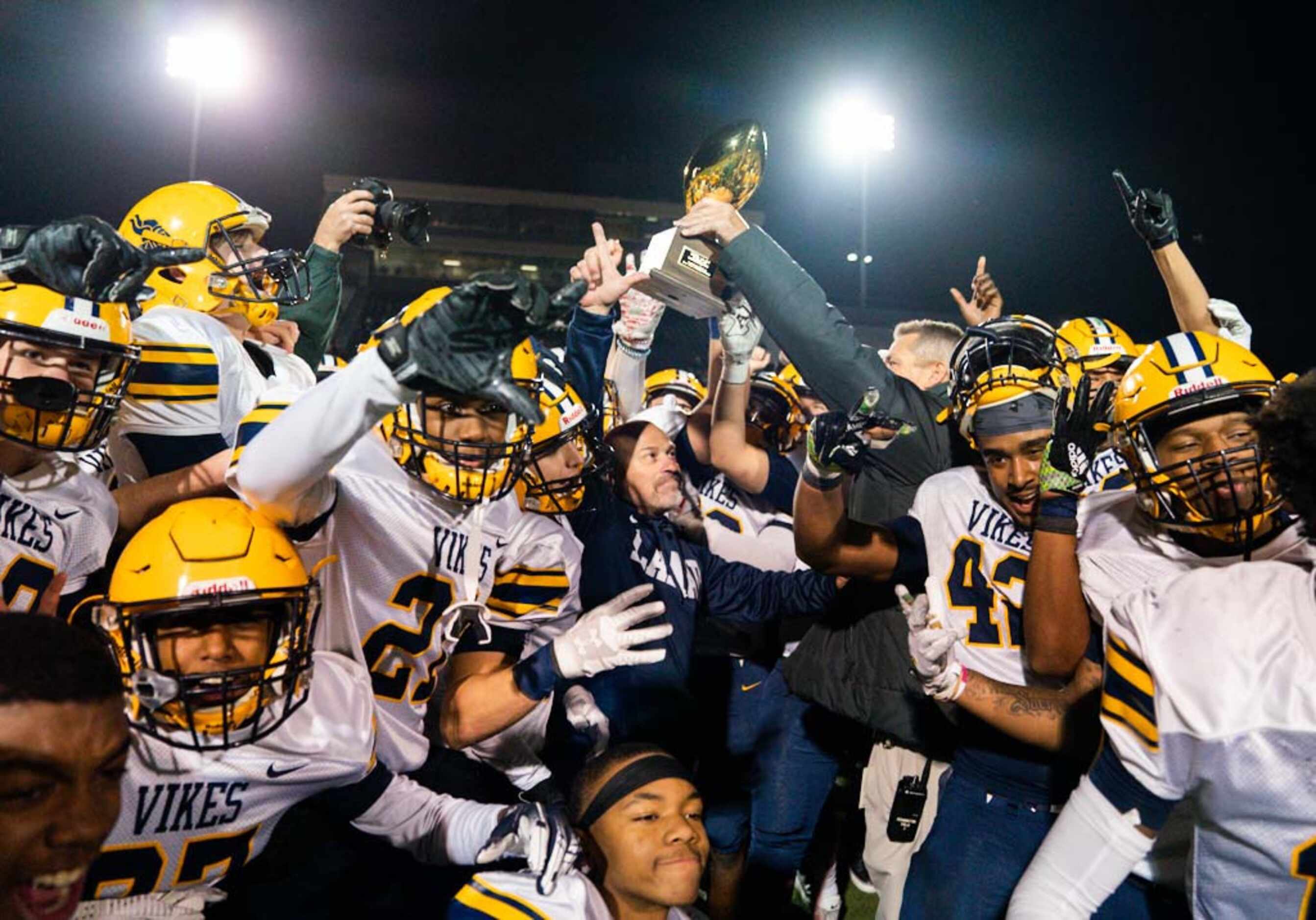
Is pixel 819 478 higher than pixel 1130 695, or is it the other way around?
pixel 819 478

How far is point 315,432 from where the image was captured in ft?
6.70

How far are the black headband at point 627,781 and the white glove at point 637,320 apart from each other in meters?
2.45

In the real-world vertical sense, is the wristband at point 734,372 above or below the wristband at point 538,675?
above

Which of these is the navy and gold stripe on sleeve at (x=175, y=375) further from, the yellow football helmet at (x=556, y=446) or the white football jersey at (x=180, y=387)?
the yellow football helmet at (x=556, y=446)

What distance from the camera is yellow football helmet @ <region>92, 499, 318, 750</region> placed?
220 centimetres

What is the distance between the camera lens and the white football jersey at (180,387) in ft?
9.99

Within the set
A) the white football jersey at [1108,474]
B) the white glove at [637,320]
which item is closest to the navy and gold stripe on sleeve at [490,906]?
the white football jersey at [1108,474]

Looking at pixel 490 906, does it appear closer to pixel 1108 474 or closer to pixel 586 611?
pixel 586 611

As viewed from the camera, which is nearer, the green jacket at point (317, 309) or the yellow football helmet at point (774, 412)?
the green jacket at point (317, 309)

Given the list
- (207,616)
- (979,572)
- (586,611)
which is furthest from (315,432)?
(979,572)

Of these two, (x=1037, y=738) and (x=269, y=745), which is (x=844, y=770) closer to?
(x=1037, y=738)

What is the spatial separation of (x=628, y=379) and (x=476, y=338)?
301 centimetres

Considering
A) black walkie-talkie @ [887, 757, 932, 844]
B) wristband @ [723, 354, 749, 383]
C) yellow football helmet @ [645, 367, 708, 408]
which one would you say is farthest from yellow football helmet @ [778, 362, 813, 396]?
black walkie-talkie @ [887, 757, 932, 844]

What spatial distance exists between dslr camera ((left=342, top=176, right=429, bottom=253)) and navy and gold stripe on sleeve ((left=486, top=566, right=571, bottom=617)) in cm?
134
